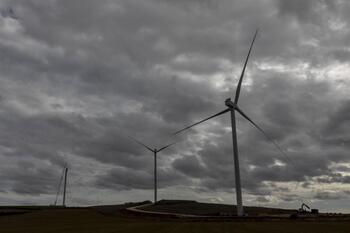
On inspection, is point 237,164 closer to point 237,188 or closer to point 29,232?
point 237,188

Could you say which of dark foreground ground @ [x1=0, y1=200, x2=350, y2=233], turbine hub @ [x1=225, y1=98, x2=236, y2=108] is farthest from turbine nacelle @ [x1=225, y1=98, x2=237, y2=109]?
dark foreground ground @ [x1=0, y1=200, x2=350, y2=233]

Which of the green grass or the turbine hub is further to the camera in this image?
the turbine hub

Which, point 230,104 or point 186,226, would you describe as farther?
point 230,104

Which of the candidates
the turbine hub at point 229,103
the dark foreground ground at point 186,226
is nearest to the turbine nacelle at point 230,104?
the turbine hub at point 229,103

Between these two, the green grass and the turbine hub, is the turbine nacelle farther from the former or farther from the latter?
the green grass

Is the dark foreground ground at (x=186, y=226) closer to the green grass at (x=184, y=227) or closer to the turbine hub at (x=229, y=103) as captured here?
the green grass at (x=184, y=227)

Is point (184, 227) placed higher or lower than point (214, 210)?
lower

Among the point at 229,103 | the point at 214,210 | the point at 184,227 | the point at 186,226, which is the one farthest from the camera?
the point at 214,210

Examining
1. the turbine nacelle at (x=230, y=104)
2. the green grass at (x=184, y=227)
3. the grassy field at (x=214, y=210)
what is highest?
the turbine nacelle at (x=230, y=104)

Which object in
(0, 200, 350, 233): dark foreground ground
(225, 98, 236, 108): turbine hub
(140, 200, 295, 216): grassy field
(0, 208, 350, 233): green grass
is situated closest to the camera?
(0, 208, 350, 233): green grass

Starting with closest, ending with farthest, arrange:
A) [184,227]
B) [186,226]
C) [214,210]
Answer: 1. [184,227]
2. [186,226]
3. [214,210]

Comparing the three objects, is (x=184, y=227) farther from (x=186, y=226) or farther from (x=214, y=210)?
(x=214, y=210)

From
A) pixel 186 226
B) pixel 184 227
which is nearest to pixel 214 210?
pixel 186 226

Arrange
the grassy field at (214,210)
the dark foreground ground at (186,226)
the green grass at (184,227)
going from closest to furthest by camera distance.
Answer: the green grass at (184,227)
the dark foreground ground at (186,226)
the grassy field at (214,210)
